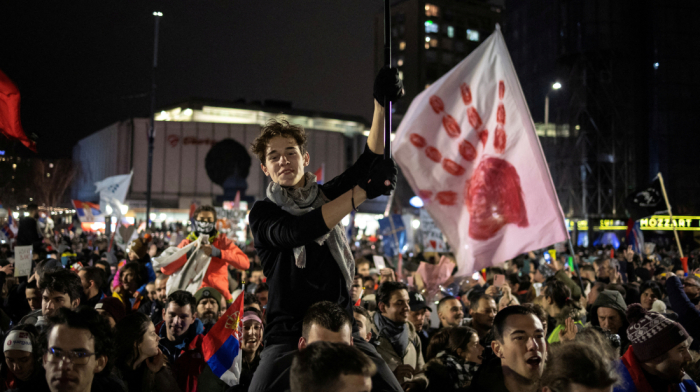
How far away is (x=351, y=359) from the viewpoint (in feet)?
6.42

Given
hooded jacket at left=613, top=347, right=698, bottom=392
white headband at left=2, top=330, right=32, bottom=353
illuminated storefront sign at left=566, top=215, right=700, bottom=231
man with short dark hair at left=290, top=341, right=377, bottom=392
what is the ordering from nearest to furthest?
1. man with short dark hair at left=290, top=341, right=377, bottom=392
2. hooded jacket at left=613, top=347, right=698, bottom=392
3. white headband at left=2, top=330, right=32, bottom=353
4. illuminated storefront sign at left=566, top=215, right=700, bottom=231

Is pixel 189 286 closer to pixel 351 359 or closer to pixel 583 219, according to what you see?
pixel 351 359

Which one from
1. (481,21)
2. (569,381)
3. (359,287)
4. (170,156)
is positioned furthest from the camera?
(481,21)

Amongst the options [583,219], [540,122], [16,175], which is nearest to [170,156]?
[16,175]

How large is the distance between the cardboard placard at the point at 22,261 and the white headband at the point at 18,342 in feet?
15.2

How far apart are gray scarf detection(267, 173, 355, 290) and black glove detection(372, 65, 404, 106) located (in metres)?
0.59

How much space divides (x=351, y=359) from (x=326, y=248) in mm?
985

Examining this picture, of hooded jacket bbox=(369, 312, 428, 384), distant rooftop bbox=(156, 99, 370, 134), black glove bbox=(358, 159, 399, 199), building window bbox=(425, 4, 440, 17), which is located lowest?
hooded jacket bbox=(369, 312, 428, 384)

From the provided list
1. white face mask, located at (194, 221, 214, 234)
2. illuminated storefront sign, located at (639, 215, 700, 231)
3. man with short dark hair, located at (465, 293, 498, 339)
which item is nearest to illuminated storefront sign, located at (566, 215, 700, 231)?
illuminated storefront sign, located at (639, 215, 700, 231)

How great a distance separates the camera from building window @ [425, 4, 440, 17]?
87.5 metres

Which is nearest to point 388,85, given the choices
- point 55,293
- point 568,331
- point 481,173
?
point 568,331

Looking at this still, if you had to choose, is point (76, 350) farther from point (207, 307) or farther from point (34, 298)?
point (34, 298)

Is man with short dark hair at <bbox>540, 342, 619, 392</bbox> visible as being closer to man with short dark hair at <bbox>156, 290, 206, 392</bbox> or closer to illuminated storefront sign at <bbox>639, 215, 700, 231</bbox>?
man with short dark hair at <bbox>156, 290, 206, 392</bbox>

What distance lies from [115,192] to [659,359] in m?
16.4
